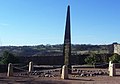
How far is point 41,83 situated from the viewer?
18.4 metres

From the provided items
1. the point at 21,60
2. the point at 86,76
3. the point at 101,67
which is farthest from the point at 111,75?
the point at 21,60

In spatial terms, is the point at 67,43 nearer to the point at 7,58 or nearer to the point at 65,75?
the point at 65,75

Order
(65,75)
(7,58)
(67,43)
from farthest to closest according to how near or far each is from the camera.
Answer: (7,58), (67,43), (65,75)

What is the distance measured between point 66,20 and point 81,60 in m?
12.0

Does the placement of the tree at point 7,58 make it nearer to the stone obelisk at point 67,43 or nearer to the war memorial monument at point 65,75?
the war memorial monument at point 65,75

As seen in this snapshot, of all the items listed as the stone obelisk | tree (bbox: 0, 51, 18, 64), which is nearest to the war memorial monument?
the stone obelisk

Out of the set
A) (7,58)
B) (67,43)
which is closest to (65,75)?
(67,43)

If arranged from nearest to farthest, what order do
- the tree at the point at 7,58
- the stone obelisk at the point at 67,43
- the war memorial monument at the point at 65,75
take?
the war memorial monument at the point at 65,75, the stone obelisk at the point at 67,43, the tree at the point at 7,58

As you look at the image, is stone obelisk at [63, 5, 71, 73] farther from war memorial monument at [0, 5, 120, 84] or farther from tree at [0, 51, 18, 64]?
tree at [0, 51, 18, 64]

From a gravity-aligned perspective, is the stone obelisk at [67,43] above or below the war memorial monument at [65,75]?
above

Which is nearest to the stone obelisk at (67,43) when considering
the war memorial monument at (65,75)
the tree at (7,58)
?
the war memorial monument at (65,75)

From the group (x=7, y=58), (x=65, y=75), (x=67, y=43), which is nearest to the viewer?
(x=65, y=75)

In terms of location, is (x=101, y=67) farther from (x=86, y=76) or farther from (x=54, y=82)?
(x=54, y=82)

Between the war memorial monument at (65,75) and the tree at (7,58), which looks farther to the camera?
the tree at (7,58)
